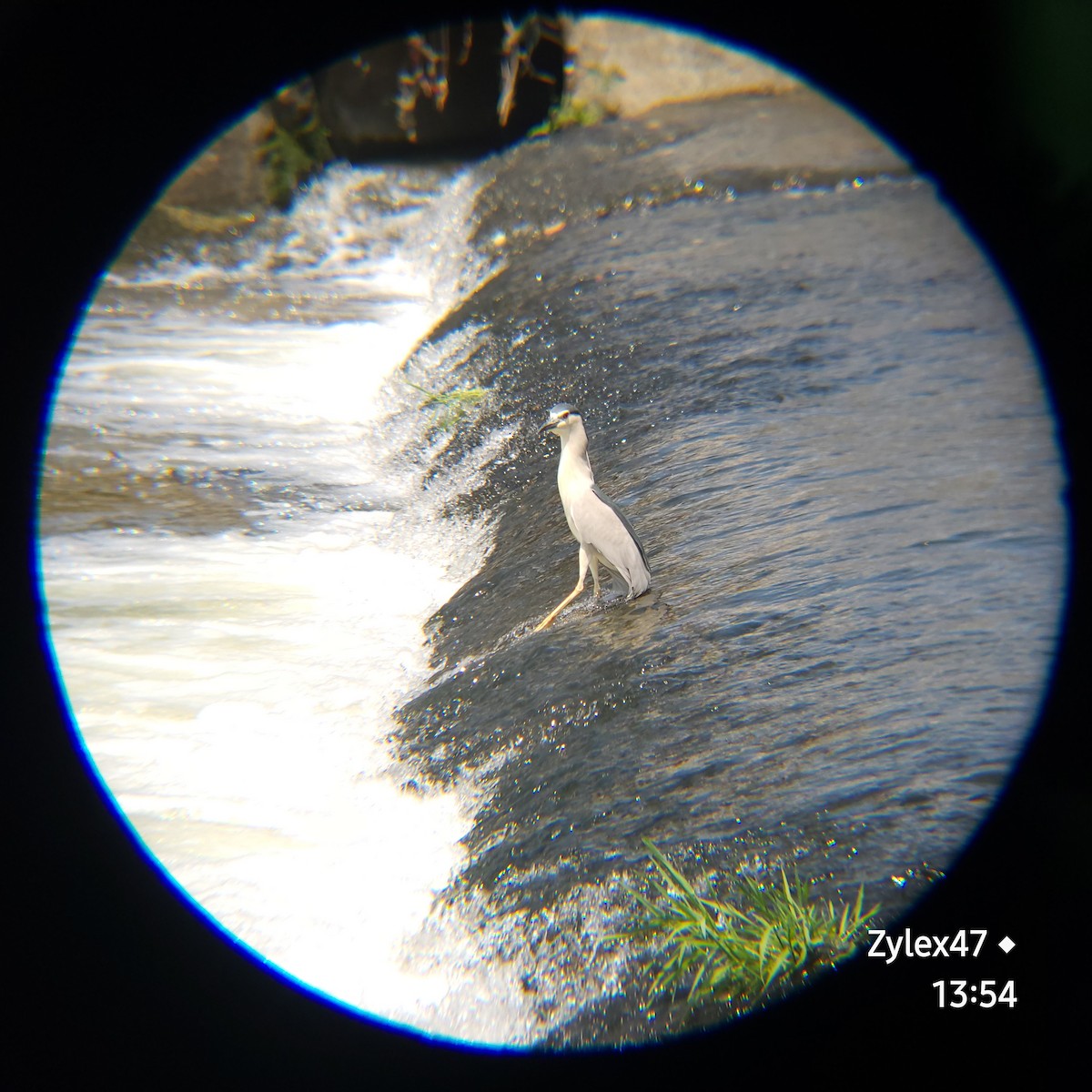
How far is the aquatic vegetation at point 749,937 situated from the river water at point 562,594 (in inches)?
2.3

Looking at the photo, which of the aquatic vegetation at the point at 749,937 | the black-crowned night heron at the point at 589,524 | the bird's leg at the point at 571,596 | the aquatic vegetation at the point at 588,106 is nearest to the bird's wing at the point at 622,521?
the black-crowned night heron at the point at 589,524

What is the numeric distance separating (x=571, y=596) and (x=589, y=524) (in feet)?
1.04

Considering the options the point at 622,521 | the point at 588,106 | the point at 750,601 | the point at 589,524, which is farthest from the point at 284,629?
the point at 588,106

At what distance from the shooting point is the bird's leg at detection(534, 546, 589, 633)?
344 cm

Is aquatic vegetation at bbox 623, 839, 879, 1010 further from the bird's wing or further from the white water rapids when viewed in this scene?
the bird's wing

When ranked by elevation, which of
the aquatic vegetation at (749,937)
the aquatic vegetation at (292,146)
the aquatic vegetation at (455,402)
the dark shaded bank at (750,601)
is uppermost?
the aquatic vegetation at (292,146)

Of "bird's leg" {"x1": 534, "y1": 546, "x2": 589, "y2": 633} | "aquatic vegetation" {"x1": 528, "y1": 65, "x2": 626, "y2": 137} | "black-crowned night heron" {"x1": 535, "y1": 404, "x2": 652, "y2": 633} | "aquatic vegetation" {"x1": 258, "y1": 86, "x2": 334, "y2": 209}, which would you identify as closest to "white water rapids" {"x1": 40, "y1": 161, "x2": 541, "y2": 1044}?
"bird's leg" {"x1": 534, "y1": 546, "x2": 589, "y2": 633}

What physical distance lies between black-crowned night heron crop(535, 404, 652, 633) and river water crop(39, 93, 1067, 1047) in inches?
5.0

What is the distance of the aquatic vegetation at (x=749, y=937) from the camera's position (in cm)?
230

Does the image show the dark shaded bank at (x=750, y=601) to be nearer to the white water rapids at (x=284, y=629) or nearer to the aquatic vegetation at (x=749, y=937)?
the aquatic vegetation at (x=749, y=937)

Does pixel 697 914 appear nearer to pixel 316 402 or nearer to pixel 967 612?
pixel 967 612

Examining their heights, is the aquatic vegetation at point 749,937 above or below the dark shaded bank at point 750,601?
below

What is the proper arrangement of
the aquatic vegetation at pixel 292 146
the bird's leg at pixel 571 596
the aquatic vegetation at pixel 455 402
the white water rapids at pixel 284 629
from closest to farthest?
the white water rapids at pixel 284 629, the bird's leg at pixel 571 596, the aquatic vegetation at pixel 455 402, the aquatic vegetation at pixel 292 146

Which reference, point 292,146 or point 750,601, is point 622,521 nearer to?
point 750,601
